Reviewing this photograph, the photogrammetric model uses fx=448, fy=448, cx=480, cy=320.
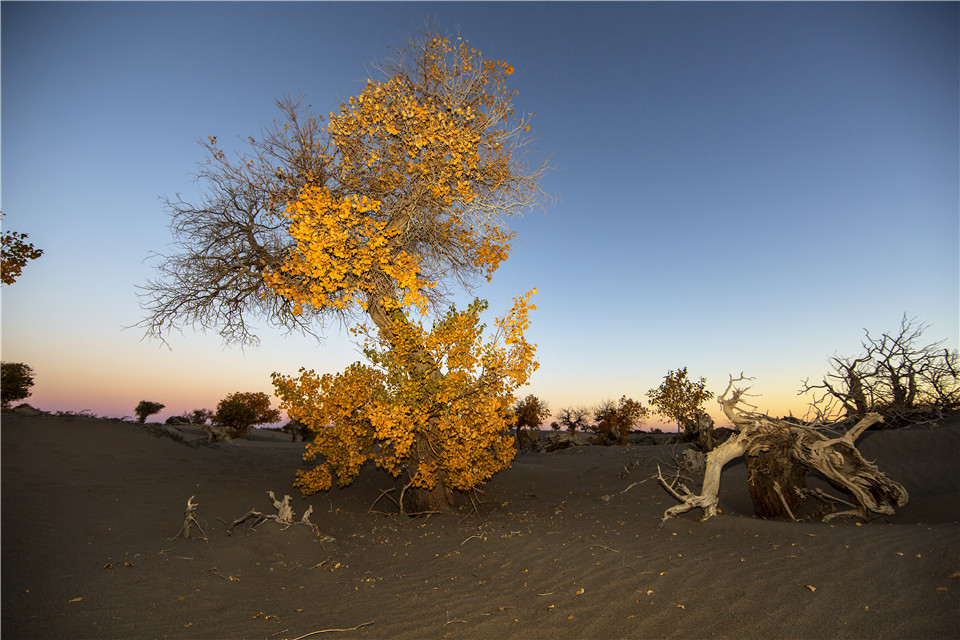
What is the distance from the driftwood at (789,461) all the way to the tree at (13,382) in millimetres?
37666

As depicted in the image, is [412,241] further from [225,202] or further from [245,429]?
[245,429]

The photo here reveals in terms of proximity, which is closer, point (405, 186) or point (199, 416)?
point (405, 186)

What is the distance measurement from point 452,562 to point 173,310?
29.2 feet

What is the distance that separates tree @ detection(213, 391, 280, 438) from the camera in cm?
3816

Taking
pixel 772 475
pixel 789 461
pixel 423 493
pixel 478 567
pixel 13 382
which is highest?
pixel 13 382

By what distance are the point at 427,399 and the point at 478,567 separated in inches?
139

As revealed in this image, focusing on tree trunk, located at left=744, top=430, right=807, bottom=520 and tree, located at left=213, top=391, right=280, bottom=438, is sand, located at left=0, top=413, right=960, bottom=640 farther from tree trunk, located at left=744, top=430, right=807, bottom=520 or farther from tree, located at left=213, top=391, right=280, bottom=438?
tree, located at left=213, top=391, right=280, bottom=438

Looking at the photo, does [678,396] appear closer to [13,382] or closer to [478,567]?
[478,567]

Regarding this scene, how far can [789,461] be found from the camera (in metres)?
7.54

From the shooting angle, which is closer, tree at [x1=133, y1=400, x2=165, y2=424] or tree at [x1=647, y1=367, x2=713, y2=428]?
tree at [x1=647, y1=367, x2=713, y2=428]

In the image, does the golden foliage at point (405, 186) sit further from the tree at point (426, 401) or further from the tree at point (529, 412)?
the tree at point (529, 412)

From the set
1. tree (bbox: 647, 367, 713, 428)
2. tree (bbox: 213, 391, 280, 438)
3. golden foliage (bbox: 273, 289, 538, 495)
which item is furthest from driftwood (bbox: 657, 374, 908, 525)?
tree (bbox: 213, 391, 280, 438)

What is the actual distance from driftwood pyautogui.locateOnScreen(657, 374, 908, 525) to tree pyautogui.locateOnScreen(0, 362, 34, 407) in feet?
124

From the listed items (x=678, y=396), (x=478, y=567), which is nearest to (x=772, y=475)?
(x=478, y=567)
